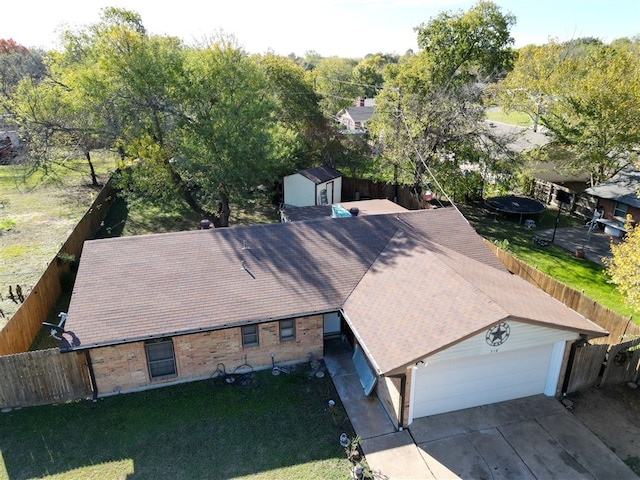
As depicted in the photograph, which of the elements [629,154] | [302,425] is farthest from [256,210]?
[629,154]

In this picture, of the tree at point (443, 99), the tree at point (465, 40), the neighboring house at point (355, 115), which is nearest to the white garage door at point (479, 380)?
the tree at point (443, 99)

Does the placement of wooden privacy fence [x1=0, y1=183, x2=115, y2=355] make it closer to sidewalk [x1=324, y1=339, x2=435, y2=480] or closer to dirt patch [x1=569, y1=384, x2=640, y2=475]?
sidewalk [x1=324, y1=339, x2=435, y2=480]

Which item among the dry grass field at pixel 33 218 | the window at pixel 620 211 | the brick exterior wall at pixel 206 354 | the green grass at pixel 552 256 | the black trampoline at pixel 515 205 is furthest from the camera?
the black trampoline at pixel 515 205

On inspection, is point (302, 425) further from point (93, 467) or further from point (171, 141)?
point (171, 141)

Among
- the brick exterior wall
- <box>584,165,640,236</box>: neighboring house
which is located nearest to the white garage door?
the brick exterior wall

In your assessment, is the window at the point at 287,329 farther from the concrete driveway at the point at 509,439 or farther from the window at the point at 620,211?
the window at the point at 620,211
